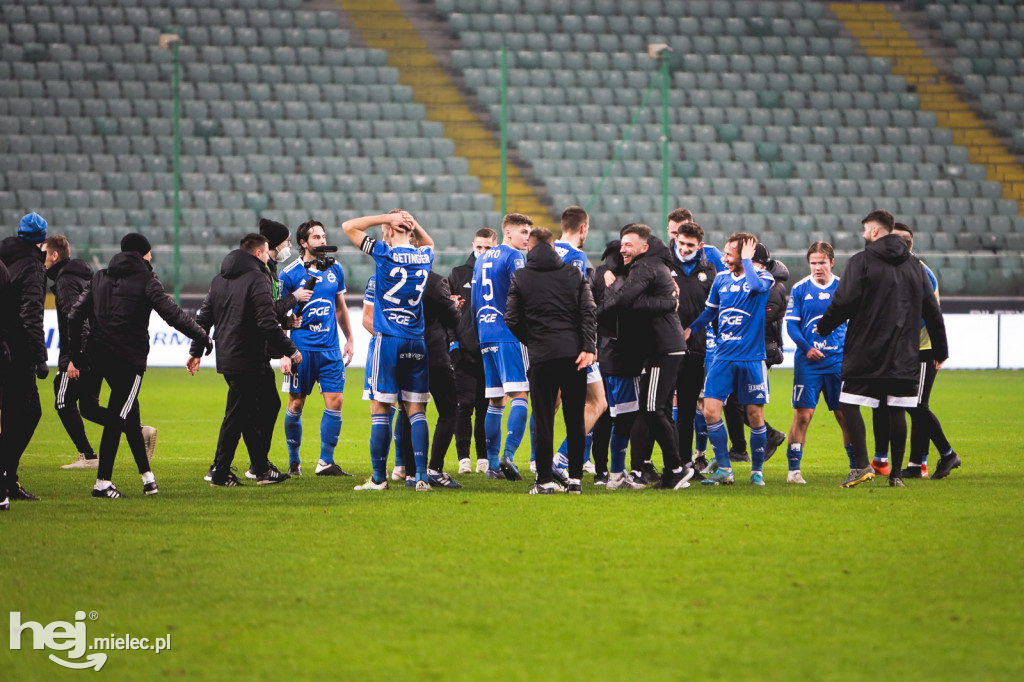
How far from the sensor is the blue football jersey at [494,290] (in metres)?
9.23

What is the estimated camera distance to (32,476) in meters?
9.65

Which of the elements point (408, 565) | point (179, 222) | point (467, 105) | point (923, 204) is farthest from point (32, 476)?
point (923, 204)

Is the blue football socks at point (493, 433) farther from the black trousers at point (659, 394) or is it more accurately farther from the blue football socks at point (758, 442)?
the blue football socks at point (758, 442)

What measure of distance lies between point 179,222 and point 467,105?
8260 millimetres

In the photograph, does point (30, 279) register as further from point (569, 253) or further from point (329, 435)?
point (569, 253)

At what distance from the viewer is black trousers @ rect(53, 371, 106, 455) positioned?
8500 mm

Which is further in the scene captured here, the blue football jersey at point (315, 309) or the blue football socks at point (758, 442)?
the blue football jersey at point (315, 309)

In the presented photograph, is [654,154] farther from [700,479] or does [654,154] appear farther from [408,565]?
[408,565]

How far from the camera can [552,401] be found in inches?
336

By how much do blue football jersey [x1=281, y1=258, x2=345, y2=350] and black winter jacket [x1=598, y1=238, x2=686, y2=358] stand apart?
2611mm

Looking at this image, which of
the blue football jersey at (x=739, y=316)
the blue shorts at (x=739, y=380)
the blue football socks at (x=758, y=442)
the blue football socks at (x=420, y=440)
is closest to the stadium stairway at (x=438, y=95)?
the blue football jersey at (x=739, y=316)

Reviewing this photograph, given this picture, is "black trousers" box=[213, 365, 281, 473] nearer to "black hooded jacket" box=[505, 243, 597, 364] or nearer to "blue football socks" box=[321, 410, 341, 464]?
"blue football socks" box=[321, 410, 341, 464]

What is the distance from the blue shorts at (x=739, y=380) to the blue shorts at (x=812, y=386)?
1.30ft

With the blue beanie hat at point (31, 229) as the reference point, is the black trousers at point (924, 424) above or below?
below
